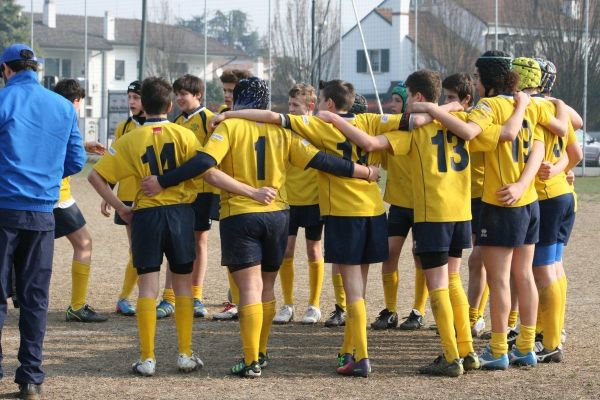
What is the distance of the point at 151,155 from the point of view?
697 centimetres

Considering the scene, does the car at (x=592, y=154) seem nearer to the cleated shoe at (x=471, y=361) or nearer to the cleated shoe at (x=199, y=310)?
the cleated shoe at (x=199, y=310)

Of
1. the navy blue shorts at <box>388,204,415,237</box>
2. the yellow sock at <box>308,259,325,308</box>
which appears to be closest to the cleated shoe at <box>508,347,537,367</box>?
the navy blue shorts at <box>388,204,415,237</box>

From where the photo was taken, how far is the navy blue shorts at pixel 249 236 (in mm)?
6766

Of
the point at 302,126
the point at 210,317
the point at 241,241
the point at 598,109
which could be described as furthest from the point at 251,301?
the point at 598,109

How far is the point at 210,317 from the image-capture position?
9.23 meters

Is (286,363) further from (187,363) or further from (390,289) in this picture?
(390,289)

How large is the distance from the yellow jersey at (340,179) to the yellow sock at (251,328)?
0.82 m

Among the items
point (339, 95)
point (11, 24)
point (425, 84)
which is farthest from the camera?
point (11, 24)

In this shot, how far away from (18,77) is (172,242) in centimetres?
151

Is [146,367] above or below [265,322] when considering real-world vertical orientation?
below

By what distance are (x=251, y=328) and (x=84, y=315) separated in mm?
2648

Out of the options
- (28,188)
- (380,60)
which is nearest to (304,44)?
(380,60)

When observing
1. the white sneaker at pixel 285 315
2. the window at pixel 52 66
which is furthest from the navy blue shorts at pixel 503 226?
the window at pixel 52 66

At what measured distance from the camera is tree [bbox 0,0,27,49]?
56.1 m
